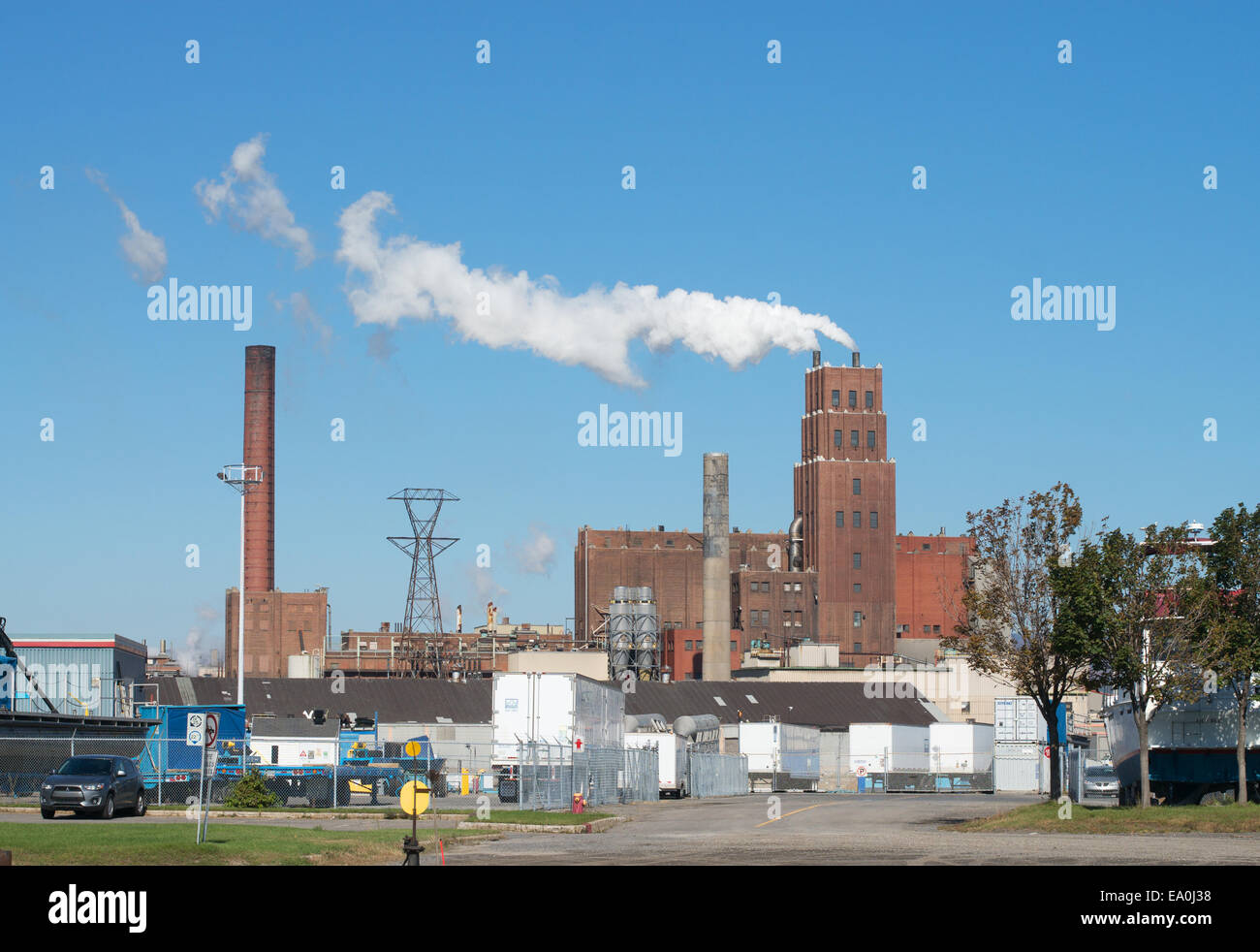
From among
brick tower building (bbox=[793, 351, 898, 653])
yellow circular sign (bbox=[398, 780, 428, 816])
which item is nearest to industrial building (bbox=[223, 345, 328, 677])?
brick tower building (bbox=[793, 351, 898, 653])

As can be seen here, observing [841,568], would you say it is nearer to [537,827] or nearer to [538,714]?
[538,714]

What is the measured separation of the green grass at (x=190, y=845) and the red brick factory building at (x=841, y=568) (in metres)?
108

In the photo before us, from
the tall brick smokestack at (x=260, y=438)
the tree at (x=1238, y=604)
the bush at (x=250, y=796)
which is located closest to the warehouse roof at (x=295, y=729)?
the bush at (x=250, y=796)

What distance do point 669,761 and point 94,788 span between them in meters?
28.3

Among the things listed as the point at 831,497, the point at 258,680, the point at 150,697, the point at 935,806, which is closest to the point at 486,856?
the point at 935,806

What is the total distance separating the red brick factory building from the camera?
464 feet

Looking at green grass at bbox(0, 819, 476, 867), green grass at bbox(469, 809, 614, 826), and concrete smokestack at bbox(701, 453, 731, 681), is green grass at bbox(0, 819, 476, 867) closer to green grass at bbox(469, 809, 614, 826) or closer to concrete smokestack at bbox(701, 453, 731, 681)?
green grass at bbox(469, 809, 614, 826)

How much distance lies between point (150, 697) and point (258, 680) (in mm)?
9132

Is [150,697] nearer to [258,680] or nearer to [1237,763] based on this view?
[258,680]

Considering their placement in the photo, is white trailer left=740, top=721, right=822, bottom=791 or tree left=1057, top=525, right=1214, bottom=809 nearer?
tree left=1057, top=525, right=1214, bottom=809

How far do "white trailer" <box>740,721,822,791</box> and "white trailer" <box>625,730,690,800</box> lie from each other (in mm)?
10213

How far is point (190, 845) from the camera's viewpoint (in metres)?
26.0

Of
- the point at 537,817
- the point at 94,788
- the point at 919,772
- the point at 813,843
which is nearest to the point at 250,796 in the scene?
the point at 94,788

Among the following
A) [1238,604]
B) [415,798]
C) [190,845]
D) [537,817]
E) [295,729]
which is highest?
[1238,604]
